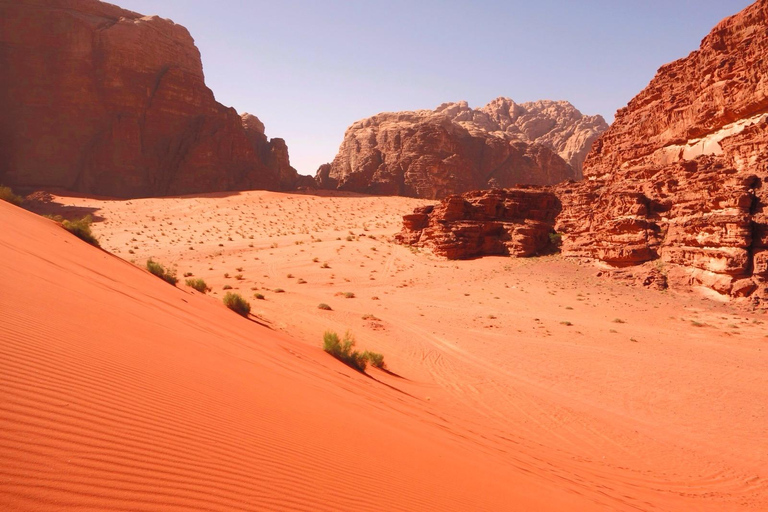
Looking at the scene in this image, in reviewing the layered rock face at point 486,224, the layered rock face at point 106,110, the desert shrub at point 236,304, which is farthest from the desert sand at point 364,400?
the layered rock face at point 106,110

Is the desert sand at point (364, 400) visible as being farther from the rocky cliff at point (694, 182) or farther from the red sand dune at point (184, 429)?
the rocky cliff at point (694, 182)

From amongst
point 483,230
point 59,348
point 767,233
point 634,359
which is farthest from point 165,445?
point 483,230

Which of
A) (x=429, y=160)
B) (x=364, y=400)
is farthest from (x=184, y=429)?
(x=429, y=160)

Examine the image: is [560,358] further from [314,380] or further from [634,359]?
[314,380]

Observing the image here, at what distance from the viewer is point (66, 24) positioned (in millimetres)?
47812

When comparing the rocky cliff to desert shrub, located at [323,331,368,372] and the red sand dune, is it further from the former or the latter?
the red sand dune

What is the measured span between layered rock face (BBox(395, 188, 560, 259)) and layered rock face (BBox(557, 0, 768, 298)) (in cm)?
178

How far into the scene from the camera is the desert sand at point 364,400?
2.47 meters

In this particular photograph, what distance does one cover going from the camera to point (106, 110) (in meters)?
49.4

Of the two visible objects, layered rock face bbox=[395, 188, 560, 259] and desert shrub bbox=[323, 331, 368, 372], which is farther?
layered rock face bbox=[395, 188, 560, 259]

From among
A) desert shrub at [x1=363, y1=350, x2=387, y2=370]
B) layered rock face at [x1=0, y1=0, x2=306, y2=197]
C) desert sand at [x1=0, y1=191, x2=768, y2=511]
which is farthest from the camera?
layered rock face at [x1=0, y1=0, x2=306, y2=197]

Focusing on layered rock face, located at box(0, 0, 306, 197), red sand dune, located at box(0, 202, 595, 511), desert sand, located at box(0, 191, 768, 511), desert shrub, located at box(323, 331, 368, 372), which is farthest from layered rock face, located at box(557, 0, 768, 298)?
layered rock face, located at box(0, 0, 306, 197)

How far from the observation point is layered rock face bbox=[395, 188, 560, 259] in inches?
1156

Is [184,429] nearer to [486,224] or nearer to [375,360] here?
[375,360]
